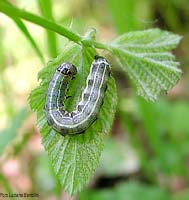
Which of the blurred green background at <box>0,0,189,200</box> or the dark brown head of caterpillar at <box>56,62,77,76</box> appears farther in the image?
the blurred green background at <box>0,0,189,200</box>

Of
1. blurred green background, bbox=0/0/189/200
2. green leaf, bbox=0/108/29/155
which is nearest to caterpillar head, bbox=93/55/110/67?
green leaf, bbox=0/108/29/155

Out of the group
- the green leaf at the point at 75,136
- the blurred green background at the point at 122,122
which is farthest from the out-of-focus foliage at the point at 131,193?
the green leaf at the point at 75,136

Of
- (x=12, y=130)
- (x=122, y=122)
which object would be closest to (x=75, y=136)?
(x=12, y=130)

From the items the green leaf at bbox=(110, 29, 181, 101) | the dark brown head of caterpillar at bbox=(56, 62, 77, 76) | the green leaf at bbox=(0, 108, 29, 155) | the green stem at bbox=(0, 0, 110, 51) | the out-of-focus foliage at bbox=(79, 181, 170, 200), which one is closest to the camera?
the green stem at bbox=(0, 0, 110, 51)

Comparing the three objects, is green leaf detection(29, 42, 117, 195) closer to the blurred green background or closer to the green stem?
the green stem

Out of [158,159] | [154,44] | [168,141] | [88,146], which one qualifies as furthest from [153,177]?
[88,146]
